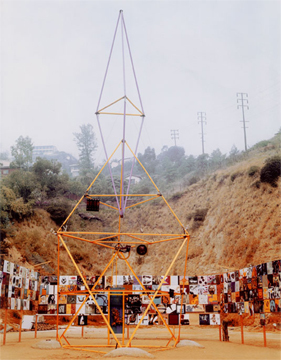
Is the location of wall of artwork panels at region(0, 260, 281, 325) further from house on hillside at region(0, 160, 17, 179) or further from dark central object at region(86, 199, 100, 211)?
house on hillside at region(0, 160, 17, 179)

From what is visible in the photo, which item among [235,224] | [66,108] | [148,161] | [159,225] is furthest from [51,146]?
[235,224]

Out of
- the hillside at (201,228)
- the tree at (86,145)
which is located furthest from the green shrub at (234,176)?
the tree at (86,145)

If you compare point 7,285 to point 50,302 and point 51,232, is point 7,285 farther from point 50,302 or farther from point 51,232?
point 51,232

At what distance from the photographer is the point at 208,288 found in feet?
57.5

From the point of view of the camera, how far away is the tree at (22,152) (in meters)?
50.6

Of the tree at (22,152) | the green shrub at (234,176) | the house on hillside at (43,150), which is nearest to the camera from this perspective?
the green shrub at (234,176)

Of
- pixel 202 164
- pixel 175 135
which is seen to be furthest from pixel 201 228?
pixel 175 135

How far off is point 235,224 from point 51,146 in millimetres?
26224

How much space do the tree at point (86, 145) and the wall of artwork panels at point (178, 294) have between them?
131 ft

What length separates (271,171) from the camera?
137 feet

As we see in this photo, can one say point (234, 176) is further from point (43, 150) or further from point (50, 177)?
point (43, 150)

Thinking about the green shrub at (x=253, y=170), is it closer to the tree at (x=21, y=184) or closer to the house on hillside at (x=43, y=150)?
the tree at (x=21, y=184)

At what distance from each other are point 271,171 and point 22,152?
2855 cm

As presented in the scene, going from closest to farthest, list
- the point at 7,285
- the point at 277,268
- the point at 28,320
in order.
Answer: the point at 277,268
the point at 7,285
the point at 28,320
